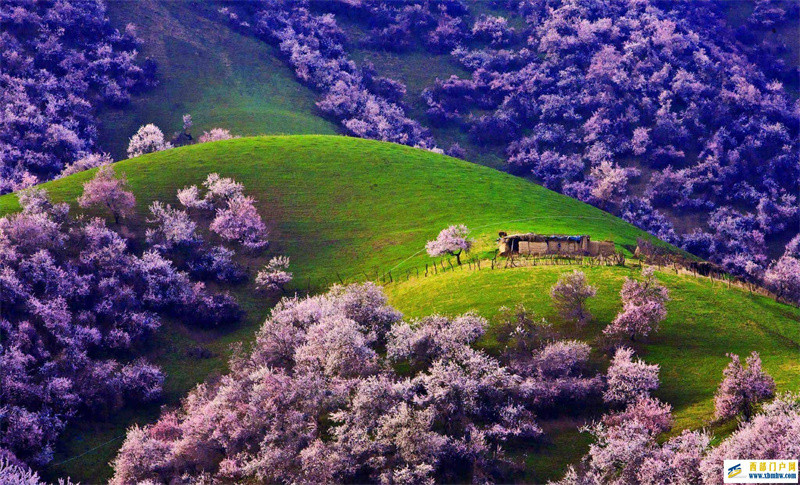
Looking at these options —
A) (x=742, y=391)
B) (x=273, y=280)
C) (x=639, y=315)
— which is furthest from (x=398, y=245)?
(x=742, y=391)

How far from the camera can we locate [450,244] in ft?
249

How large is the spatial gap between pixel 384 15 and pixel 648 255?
452 ft

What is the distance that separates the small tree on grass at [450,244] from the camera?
75875 millimetres

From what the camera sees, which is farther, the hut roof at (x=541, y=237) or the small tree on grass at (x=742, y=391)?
the hut roof at (x=541, y=237)

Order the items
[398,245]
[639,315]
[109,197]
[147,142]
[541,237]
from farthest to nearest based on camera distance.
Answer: [147,142], [398,245], [109,197], [541,237], [639,315]

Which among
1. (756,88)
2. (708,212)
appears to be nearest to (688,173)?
(708,212)

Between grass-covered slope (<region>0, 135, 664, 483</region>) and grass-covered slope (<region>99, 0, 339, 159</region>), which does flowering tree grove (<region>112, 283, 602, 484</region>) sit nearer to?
grass-covered slope (<region>0, 135, 664, 483</region>)

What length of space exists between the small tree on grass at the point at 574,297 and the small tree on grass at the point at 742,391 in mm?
13372

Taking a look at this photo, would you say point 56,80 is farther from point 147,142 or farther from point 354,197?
point 354,197

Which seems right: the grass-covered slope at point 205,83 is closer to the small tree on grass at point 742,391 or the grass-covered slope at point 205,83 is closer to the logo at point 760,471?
the small tree on grass at point 742,391

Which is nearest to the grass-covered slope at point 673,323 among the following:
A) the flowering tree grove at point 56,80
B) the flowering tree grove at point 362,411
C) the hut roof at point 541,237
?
the flowering tree grove at point 362,411

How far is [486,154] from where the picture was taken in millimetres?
160125

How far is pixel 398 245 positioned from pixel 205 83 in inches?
3279

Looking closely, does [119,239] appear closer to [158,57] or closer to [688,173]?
[158,57]
